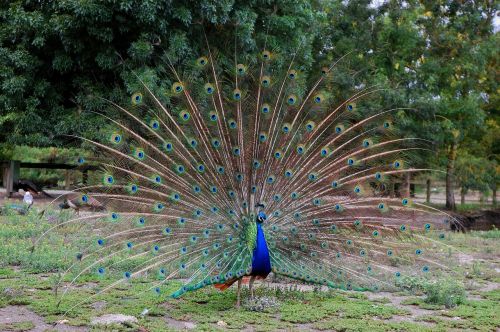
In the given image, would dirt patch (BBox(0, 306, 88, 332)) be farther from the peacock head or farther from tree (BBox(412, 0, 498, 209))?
tree (BBox(412, 0, 498, 209))

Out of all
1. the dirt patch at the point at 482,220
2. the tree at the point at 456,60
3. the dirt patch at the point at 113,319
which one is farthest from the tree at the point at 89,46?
the dirt patch at the point at 482,220

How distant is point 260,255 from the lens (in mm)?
6539

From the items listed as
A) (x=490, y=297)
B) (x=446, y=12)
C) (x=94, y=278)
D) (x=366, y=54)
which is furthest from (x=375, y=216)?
(x=446, y=12)

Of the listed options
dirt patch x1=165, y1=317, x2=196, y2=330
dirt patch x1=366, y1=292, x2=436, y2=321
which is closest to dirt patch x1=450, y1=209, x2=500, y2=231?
dirt patch x1=366, y1=292, x2=436, y2=321

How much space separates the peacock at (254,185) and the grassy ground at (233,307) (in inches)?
15.1

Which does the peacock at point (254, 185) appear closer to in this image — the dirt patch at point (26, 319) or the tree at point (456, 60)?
the dirt patch at point (26, 319)

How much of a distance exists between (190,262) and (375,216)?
219cm

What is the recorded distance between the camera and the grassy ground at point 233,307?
6.30 m

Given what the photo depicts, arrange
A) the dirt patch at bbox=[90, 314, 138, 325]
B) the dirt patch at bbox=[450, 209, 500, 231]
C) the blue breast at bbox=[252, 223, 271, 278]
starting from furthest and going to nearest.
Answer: the dirt patch at bbox=[450, 209, 500, 231] < the blue breast at bbox=[252, 223, 271, 278] < the dirt patch at bbox=[90, 314, 138, 325]

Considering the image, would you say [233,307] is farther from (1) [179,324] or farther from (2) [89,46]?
(2) [89,46]

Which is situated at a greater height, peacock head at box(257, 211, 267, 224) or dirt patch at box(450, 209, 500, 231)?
dirt patch at box(450, 209, 500, 231)

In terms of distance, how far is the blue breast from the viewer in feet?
21.5

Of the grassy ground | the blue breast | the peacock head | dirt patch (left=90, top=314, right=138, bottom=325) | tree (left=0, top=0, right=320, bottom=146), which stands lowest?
dirt patch (left=90, top=314, right=138, bottom=325)

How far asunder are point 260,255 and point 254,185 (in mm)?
792
